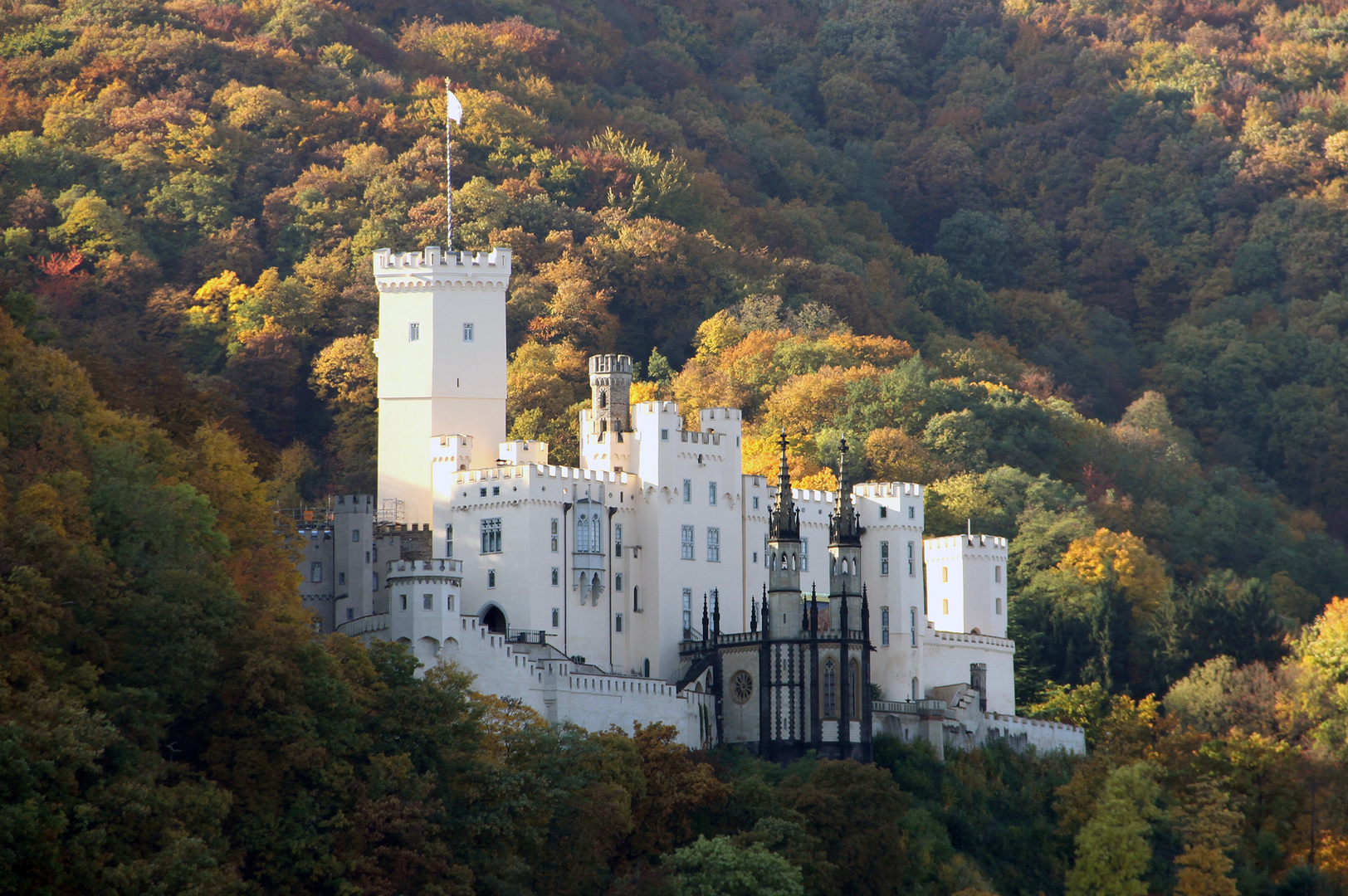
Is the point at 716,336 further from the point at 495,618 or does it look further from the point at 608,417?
the point at 495,618

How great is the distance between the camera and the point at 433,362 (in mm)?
78125

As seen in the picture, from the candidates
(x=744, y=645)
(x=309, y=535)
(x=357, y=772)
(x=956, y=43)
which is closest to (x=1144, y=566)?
(x=744, y=645)

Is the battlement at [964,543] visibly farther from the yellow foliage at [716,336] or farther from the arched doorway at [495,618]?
the yellow foliage at [716,336]

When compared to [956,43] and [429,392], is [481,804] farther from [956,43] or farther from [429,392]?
[956,43]

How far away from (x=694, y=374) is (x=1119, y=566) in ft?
64.1

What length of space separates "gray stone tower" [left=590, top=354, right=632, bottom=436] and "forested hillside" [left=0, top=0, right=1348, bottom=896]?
36.0 ft

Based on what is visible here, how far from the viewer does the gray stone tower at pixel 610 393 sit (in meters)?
77.6

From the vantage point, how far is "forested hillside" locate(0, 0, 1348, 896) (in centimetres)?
5744

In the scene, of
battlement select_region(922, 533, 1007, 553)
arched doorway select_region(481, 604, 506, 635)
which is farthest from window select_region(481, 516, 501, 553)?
battlement select_region(922, 533, 1007, 553)

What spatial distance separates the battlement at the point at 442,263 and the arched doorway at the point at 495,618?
12.8m

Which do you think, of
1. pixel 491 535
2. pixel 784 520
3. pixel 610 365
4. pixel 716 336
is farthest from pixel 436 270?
pixel 716 336

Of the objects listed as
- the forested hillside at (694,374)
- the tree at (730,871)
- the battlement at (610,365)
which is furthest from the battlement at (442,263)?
the tree at (730,871)

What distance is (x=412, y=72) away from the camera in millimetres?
119562

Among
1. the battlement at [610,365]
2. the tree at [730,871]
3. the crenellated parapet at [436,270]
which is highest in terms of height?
the crenellated parapet at [436,270]
